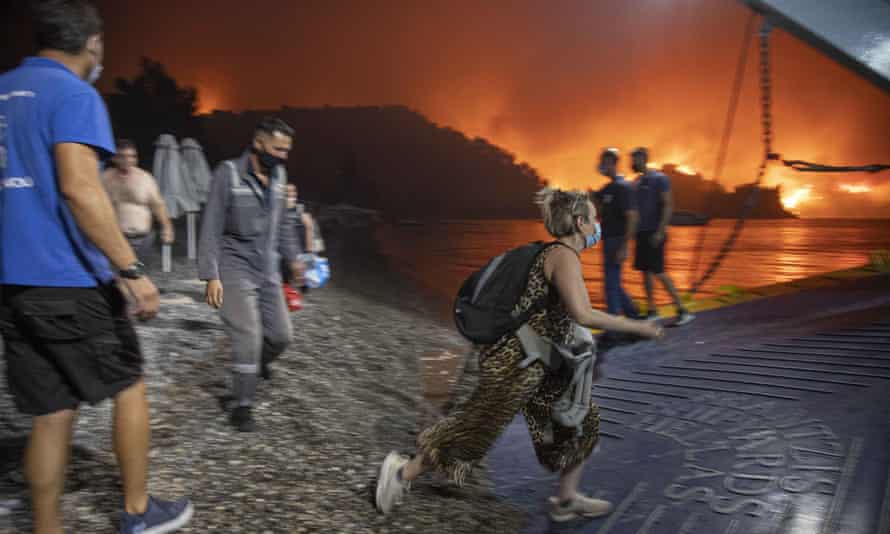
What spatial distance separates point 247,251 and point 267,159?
58cm

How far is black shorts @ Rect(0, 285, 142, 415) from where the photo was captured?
2332 mm

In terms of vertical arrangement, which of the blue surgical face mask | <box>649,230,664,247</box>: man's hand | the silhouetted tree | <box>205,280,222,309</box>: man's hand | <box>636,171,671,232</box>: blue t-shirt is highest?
the silhouetted tree

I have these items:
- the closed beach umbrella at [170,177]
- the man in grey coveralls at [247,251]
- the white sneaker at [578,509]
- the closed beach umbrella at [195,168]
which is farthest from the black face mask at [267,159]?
Answer: the closed beach umbrella at [195,168]

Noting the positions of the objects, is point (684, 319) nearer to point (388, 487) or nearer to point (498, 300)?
point (498, 300)

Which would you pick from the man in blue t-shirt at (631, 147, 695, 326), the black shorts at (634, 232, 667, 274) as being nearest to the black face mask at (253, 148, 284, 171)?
the man in blue t-shirt at (631, 147, 695, 326)

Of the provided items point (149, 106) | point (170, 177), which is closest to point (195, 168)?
point (170, 177)

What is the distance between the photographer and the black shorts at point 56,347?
7.65 feet

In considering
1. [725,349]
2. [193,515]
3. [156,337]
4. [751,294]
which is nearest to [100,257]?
[193,515]

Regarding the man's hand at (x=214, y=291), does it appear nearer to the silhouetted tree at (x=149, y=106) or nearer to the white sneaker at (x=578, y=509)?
the white sneaker at (x=578, y=509)

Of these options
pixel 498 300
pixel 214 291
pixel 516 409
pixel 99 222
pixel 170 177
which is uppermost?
pixel 170 177

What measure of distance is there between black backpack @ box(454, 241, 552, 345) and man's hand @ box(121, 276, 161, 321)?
1.29m

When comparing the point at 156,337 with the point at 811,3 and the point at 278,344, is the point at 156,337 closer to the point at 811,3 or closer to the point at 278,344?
the point at 278,344

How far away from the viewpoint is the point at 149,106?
33.9 meters

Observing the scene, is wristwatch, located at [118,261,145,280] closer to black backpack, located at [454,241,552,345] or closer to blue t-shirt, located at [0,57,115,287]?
blue t-shirt, located at [0,57,115,287]
